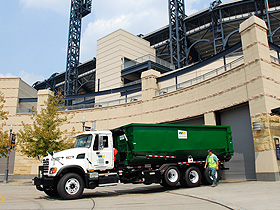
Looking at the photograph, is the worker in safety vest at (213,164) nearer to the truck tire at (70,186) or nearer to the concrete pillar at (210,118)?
the truck tire at (70,186)

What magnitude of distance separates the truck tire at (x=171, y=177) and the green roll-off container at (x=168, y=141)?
0.68m

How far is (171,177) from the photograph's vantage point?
1312cm

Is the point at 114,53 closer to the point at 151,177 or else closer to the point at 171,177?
the point at 171,177

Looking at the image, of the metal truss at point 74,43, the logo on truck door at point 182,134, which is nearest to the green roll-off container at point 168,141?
the logo on truck door at point 182,134

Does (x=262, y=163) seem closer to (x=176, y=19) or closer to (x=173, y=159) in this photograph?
(x=173, y=159)

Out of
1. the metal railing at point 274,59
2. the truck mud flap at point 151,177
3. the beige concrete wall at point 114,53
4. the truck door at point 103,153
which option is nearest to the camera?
the truck door at point 103,153

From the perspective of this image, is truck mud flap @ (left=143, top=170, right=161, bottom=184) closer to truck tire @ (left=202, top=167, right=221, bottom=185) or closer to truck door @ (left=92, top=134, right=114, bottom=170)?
truck door @ (left=92, top=134, right=114, bottom=170)

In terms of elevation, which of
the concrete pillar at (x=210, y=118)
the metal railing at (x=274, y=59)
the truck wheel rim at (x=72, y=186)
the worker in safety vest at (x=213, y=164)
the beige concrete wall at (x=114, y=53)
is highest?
the beige concrete wall at (x=114, y=53)

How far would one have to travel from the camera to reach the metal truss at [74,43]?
6088cm

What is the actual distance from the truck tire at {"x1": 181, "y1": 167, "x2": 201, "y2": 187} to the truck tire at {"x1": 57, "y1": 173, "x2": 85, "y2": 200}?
16.8 ft

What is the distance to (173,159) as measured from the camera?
534 inches

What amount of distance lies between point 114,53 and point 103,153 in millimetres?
35271

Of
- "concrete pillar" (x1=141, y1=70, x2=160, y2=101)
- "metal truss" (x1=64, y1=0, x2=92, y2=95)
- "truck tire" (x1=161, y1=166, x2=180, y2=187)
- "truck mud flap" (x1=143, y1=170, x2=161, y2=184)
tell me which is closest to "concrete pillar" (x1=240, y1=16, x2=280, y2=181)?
"truck tire" (x1=161, y1=166, x2=180, y2=187)

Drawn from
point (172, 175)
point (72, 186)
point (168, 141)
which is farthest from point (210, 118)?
point (72, 186)
